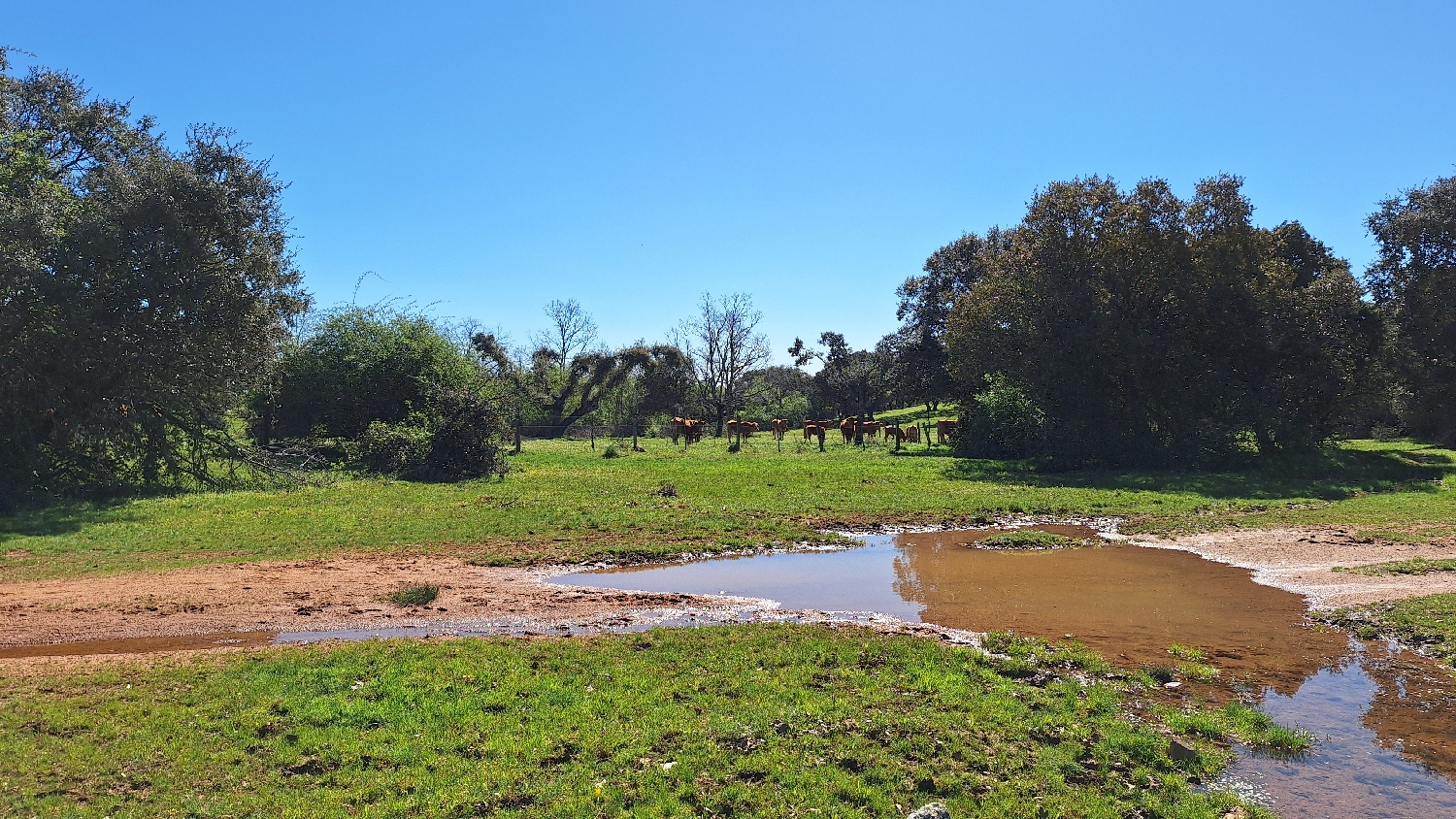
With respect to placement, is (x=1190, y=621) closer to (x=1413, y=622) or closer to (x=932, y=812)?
(x=1413, y=622)

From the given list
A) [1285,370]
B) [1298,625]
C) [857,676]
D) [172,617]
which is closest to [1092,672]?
[857,676]

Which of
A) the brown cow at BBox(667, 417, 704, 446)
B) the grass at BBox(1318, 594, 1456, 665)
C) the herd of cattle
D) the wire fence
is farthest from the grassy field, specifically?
the brown cow at BBox(667, 417, 704, 446)

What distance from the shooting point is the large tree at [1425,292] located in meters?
32.7

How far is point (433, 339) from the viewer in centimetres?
3269

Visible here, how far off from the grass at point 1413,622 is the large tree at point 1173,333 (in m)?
19.0

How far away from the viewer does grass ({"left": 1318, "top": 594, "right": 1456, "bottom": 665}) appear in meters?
9.10

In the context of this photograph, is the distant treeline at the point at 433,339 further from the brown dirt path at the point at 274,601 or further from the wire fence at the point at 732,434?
the brown dirt path at the point at 274,601

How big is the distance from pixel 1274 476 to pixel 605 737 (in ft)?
89.5

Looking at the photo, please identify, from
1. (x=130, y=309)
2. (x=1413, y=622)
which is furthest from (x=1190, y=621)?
(x=130, y=309)

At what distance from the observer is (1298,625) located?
1034 centimetres

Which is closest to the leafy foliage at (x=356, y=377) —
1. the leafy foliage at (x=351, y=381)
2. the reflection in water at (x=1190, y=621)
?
the leafy foliage at (x=351, y=381)

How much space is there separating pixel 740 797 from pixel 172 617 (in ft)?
28.9

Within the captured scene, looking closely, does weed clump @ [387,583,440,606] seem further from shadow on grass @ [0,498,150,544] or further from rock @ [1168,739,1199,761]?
shadow on grass @ [0,498,150,544]

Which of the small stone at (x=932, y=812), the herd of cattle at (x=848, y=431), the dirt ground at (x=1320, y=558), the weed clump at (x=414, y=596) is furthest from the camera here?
the herd of cattle at (x=848, y=431)
